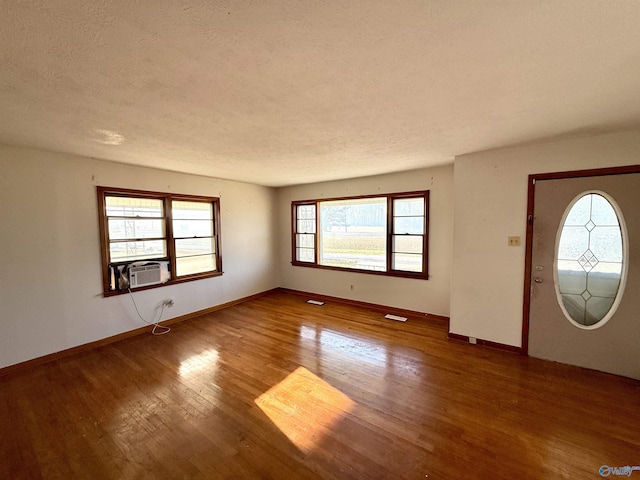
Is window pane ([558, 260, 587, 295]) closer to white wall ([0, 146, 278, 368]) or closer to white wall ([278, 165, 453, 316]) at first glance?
white wall ([278, 165, 453, 316])

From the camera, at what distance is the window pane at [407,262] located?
4523mm

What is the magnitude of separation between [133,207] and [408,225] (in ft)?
14.6

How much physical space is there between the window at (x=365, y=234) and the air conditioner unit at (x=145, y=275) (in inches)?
111

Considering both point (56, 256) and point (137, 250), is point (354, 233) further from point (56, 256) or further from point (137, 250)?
point (56, 256)

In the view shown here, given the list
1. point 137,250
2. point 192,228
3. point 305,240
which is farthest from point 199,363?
point 305,240

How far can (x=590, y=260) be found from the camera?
2.81 metres

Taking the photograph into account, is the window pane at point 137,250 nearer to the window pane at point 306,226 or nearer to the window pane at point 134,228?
the window pane at point 134,228

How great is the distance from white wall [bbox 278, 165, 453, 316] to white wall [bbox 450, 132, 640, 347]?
2.27 feet

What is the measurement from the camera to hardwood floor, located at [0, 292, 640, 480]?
5.71 ft

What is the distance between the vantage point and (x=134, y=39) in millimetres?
1267

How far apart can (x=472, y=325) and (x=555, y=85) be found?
111 inches

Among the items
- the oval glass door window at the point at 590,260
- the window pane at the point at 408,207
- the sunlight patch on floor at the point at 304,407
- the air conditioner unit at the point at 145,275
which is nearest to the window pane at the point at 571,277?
the oval glass door window at the point at 590,260

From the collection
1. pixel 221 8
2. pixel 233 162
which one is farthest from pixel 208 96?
pixel 233 162

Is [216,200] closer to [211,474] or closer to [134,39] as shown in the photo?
[134,39]
